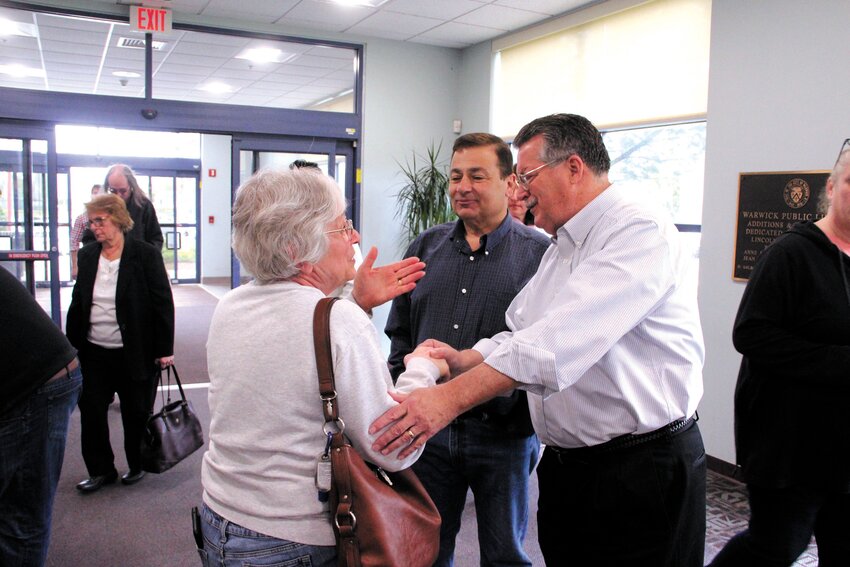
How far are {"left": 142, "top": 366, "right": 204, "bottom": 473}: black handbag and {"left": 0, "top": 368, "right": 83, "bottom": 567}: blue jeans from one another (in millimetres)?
1178

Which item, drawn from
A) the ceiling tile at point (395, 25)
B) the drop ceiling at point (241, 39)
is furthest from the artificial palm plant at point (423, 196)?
the ceiling tile at point (395, 25)

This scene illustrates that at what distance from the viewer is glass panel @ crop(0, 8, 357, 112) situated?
5.89 m

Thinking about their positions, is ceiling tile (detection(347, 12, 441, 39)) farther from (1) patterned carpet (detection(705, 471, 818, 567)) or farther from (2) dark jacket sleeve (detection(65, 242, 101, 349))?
(1) patterned carpet (detection(705, 471, 818, 567))

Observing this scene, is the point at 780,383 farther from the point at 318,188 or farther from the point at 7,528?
the point at 7,528

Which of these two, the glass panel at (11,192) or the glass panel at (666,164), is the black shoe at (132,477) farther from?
the glass panel at (666,164)

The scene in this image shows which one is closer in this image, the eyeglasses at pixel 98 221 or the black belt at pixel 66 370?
the black belt at pixel 66 370

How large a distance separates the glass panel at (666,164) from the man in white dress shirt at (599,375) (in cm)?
315

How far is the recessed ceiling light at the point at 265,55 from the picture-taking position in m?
6.69

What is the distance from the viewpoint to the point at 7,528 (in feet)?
6.45

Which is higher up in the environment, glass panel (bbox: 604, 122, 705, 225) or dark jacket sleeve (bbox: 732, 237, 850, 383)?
glass panel (bbox: 604, 122, 705, 225)

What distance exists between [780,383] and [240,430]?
4.95ft

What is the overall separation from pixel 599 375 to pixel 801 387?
794 millimetres

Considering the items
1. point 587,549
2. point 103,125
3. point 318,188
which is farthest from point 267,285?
point 103,125

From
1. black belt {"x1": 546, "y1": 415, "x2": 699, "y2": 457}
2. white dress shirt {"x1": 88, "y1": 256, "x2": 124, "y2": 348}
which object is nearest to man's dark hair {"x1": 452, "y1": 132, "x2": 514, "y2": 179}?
black belt {"x1": 546, "y1": 415, "x2": 699, "y2": 457}
